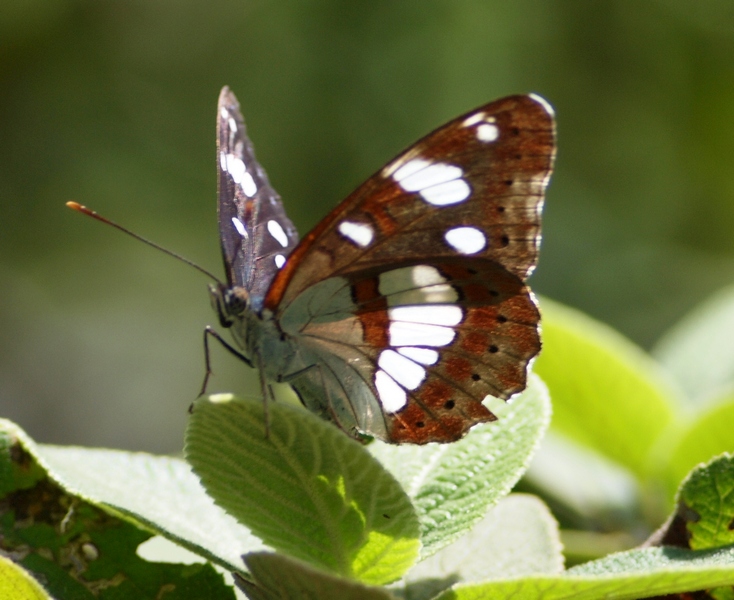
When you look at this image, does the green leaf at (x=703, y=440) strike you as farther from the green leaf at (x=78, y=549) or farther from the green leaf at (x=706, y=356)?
the green leaf at (x=78, y=549)

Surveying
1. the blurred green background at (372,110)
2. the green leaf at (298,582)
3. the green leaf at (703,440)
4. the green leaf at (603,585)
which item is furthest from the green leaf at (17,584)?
the blurred green background at (372,110)

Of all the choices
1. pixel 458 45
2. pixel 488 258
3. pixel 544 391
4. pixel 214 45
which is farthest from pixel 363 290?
pixel 214 45

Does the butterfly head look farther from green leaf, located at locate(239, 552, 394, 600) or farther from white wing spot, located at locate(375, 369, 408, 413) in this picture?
green leaf, located at locate(239, 552, 394, 600)

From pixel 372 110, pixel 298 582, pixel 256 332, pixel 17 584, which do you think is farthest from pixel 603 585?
pixel 372 110

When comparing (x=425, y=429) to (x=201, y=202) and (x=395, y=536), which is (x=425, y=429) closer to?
(x=395, y=536)

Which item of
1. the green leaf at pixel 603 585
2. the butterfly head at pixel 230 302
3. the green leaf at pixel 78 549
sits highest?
the butterfly head at pixel 230 302

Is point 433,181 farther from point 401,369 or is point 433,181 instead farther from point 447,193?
point 401,369
